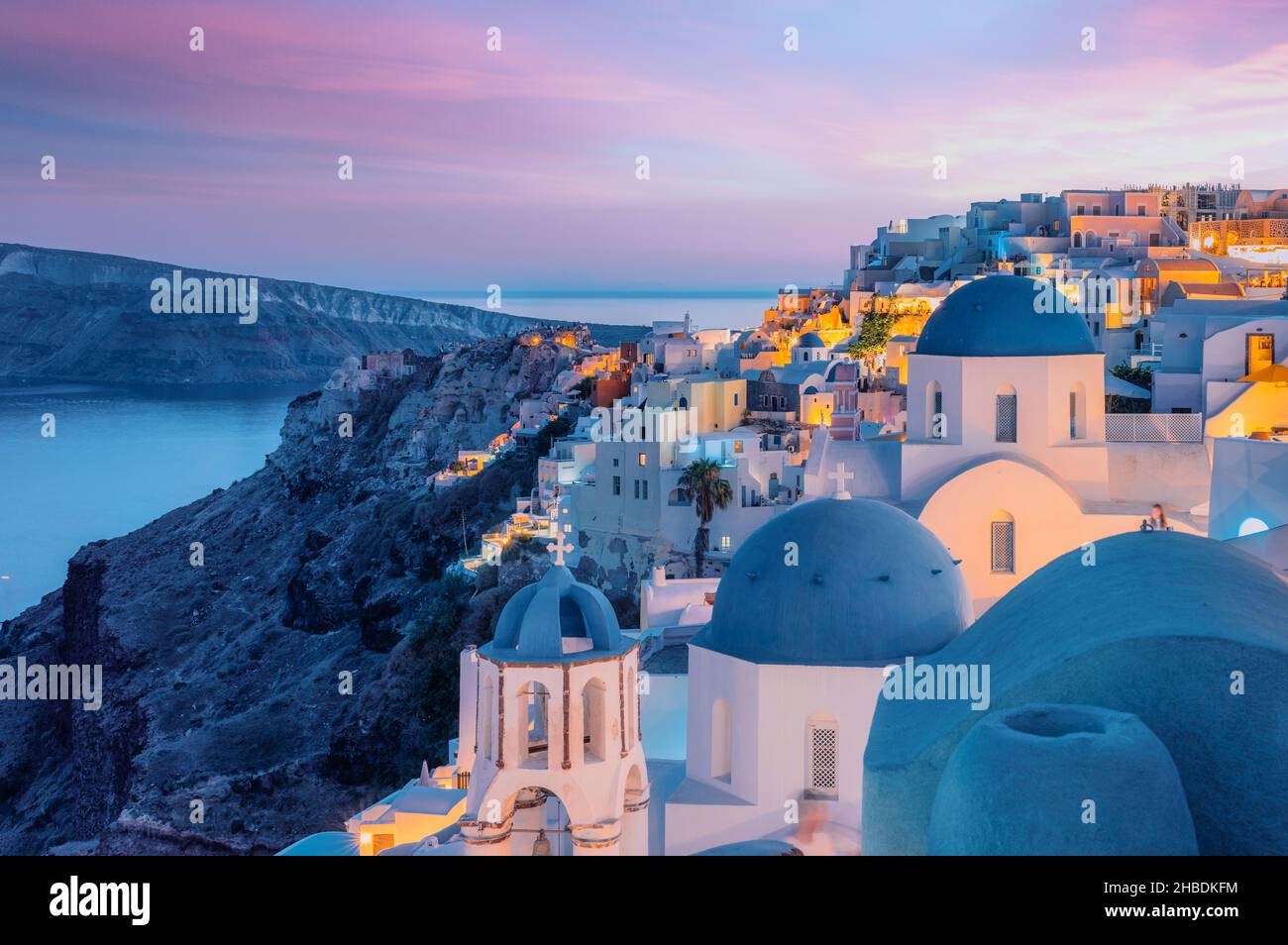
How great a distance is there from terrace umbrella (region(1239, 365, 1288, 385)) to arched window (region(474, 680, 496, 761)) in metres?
16.5

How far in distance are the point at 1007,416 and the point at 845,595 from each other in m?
7.04

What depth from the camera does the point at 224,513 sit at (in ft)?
255

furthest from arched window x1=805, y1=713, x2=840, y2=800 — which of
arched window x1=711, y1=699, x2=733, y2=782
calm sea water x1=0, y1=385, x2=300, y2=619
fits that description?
calm sea water x1=0, y1=385, x2=300, y2=619

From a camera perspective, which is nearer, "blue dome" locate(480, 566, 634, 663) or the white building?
the white building

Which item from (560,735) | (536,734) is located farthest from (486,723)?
(536,734)

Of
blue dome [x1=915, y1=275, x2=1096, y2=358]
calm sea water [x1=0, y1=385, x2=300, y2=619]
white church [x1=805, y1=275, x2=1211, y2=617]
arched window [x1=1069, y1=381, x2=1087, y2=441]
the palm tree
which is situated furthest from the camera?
calm sea water [x1=0, y1=385, x2=300, y2=619]

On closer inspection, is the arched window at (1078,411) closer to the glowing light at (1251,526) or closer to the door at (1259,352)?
the glowing light at (1251,526)

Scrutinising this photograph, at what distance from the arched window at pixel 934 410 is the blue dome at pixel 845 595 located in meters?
6.06

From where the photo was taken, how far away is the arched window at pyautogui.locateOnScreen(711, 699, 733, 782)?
13.2 metres

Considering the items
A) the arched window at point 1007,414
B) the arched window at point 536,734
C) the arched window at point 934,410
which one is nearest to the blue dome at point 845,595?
the arched window at point 536,734

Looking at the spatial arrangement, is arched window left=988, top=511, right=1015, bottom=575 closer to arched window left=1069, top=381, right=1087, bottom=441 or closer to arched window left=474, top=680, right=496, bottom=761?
arched window left=1069, top=381, right=1087, bottom=441
